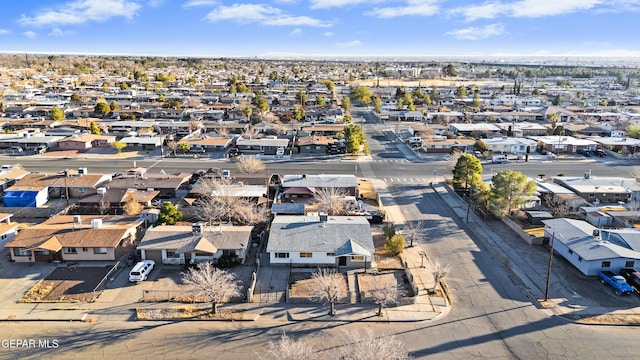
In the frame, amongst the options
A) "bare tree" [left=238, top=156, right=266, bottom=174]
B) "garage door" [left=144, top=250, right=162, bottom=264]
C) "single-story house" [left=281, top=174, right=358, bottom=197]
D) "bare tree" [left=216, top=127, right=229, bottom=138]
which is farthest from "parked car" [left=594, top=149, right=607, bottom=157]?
"garage door" [left=144, top=250, right=162, bottom=264]

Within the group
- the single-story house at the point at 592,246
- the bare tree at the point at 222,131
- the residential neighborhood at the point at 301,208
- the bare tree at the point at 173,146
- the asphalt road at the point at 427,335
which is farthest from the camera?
the bare tree at the point at 222,131

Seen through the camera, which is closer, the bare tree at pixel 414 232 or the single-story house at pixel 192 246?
the single-story house at pixel 192 246

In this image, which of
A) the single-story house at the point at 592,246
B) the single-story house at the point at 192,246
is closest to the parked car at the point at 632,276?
the single-story house at the point at 592,246

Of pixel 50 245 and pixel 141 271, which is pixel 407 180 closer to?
pixel 141 271

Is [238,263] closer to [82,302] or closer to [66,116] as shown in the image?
[82,302]

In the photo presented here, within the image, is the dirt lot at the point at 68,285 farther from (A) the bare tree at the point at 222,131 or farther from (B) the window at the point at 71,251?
(A) the bare tree at the point at 222,131

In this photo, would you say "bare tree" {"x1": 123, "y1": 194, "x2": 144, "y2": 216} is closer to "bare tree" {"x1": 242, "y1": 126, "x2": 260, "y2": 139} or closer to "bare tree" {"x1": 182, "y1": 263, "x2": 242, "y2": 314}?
"bare tree" {"x1": 182, "y1": 263, "x2": 242, "y2": 314}
